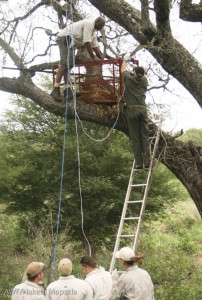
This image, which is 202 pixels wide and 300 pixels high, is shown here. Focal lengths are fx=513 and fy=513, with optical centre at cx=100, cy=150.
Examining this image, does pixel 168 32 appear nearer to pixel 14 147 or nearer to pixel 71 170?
pixel 71 170

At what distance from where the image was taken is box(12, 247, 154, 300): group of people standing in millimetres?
5070

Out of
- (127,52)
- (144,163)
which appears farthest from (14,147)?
(144,163)

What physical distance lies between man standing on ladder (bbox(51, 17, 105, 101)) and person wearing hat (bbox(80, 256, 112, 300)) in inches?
167

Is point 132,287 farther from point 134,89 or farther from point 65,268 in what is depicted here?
point 134,89

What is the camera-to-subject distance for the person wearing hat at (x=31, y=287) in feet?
16.5

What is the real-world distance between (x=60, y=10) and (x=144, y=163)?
4241 mm

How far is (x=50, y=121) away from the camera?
1848cm

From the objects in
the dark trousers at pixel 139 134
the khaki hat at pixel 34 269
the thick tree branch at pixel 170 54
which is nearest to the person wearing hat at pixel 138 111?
the dark trousers at pixel 139 134

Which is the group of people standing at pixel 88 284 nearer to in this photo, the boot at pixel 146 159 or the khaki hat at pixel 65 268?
→ the khaki hat at pixel 65 268

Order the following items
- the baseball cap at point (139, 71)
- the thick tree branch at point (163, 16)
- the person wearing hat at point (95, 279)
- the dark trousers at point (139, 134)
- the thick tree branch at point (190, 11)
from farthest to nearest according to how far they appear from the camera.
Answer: the dark trousers at point (139, 134)
the baseball cap at point (139, 71)
the thick tree branch at point (190, 11)
the thick tree branch at point (163, 16)
the person wearing hat at point (95, 279)

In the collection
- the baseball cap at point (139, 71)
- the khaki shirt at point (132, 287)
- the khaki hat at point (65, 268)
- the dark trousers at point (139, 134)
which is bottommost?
the khaki shirt at point (132, 287)

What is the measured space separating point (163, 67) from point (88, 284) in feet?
15.3

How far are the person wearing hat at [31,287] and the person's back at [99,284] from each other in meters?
0.59

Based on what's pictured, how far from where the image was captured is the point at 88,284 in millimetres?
5344
